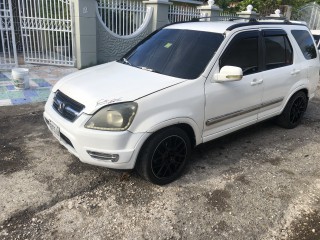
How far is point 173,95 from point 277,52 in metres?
2.15

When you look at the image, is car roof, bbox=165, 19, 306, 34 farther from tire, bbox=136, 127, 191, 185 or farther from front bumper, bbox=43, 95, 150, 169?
front bumper, bbox=43, 95, 150, 169

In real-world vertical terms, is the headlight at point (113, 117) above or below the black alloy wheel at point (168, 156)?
above

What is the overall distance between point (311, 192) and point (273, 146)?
119cm

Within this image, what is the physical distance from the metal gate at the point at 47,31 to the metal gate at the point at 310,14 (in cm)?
1130

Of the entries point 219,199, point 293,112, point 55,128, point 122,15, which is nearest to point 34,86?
point 122,15

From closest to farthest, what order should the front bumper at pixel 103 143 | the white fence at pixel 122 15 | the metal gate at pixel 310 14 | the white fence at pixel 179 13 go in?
the front bumper at pixel 103 143, the white fence at pixel 122 15, the white fence at pixel 179 13, the metal gate at pixel 310 14

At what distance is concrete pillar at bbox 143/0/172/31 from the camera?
976cm

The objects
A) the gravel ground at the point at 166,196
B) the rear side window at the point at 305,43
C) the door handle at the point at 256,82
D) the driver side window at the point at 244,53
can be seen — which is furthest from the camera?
the rear side window at the point at 305,43

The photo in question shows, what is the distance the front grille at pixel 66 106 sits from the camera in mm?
3121

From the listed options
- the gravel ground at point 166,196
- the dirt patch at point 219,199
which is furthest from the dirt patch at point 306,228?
the dirt patch at point 219,199

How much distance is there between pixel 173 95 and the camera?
3.20 meters

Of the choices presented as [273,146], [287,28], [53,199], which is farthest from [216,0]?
[53,199]

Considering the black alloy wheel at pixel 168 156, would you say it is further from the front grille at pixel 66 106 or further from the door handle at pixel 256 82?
the door handle at pixel 256 82

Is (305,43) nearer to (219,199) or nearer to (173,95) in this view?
(173,95)
